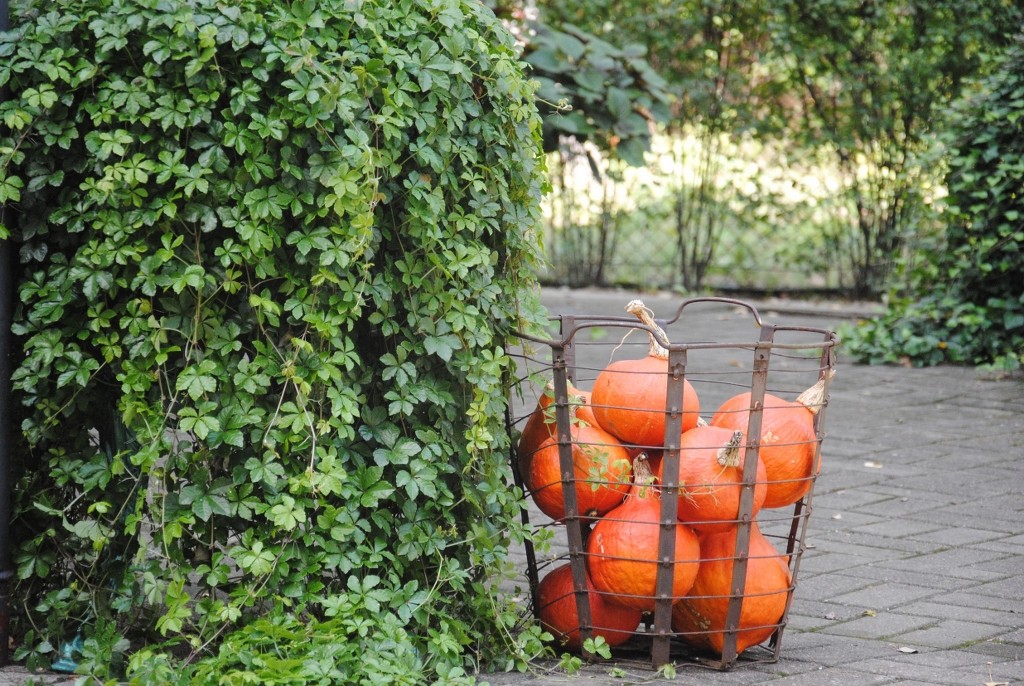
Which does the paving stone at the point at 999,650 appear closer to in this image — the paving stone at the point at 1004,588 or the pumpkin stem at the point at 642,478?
the paving stone at the point at 1004,588

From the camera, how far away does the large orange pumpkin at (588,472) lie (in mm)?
2602

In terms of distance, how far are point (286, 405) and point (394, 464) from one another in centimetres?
29

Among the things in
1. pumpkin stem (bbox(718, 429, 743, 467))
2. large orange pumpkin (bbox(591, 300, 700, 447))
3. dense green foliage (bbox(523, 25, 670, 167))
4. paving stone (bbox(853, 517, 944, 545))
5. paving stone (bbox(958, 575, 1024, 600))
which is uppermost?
dense green foliage (bbox(523, 25, 670, 167))

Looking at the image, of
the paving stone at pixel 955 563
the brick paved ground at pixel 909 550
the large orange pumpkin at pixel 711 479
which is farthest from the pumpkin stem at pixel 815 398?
the paving stone at pixel 955 563

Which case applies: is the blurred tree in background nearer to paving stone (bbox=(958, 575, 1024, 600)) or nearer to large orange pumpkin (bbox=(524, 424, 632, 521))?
paving stone (bbox=(958, 575, 1024, 600))

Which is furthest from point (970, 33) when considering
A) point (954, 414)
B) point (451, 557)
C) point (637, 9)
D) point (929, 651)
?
point (451, 557)

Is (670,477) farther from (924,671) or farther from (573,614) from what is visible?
(924,671)

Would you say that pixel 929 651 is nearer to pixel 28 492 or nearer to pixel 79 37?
pixel 28 492

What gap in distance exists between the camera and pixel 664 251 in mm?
9992

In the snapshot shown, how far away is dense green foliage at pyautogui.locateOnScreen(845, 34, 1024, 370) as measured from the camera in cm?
614

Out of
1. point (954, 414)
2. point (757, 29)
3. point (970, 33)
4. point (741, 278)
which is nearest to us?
point (954, 414)

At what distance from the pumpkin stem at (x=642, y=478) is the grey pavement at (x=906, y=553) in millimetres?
360

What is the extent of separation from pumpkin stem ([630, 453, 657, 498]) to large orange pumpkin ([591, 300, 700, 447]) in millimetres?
44

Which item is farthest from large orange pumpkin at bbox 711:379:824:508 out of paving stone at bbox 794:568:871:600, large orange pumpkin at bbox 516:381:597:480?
paving stone at bbox 794:568:871:600
